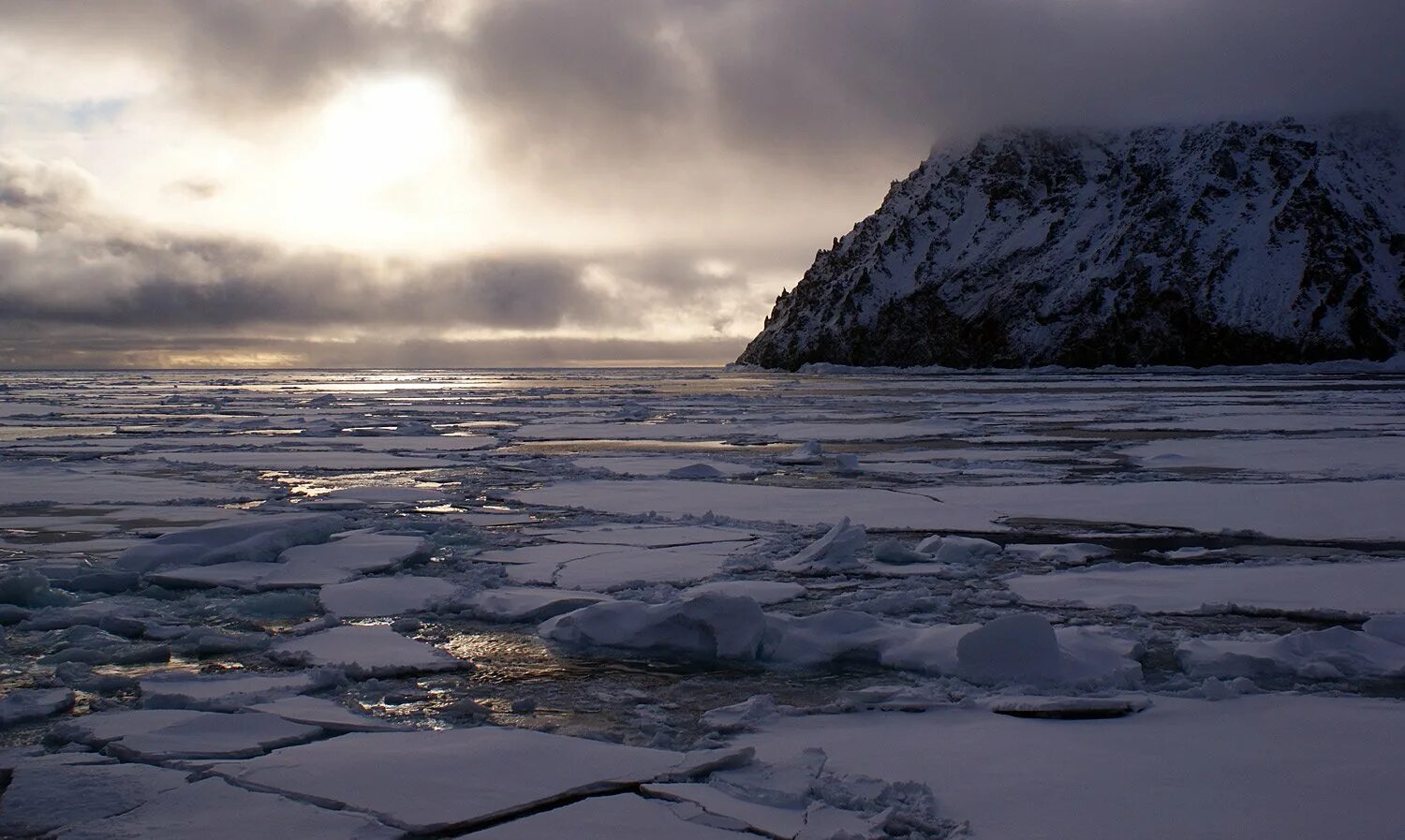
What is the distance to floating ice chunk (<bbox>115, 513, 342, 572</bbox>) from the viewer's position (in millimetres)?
7055

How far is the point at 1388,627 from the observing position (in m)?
5.02

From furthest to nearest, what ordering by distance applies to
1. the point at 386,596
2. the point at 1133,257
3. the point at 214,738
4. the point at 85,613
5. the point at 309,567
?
1. the point at 1133,257
2. the point at 309,567
3. the point at 386,596
4. the point at 85,613
5. the point at 214,738

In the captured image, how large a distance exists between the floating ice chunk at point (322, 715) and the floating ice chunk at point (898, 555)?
4.18 metres

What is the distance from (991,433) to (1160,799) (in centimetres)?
1771

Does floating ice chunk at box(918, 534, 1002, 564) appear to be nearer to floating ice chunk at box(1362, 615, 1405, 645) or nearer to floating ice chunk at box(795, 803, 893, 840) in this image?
floating ice chunk at box(1362, 615, 1405, 645)

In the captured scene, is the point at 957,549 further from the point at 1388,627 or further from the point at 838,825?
the point at 838,825

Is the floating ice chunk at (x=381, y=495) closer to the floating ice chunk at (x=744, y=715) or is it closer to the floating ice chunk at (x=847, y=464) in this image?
the floating ice chunk at (x=847, y=464)

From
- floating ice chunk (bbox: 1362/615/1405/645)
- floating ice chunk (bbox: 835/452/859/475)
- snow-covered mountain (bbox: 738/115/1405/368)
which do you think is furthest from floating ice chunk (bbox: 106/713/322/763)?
snow-covered mountain (bbox: 738/115/1405/368)

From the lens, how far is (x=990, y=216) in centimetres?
13700

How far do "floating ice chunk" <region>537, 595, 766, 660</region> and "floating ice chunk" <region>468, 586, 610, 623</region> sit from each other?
0.38 metres

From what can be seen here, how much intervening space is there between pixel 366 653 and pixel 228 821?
1942 millimetres

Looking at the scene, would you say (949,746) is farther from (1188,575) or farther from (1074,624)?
(1188,575)

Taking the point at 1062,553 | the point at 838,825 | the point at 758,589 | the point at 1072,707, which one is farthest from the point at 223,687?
the point at 1062,553

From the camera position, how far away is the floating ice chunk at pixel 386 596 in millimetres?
6004
